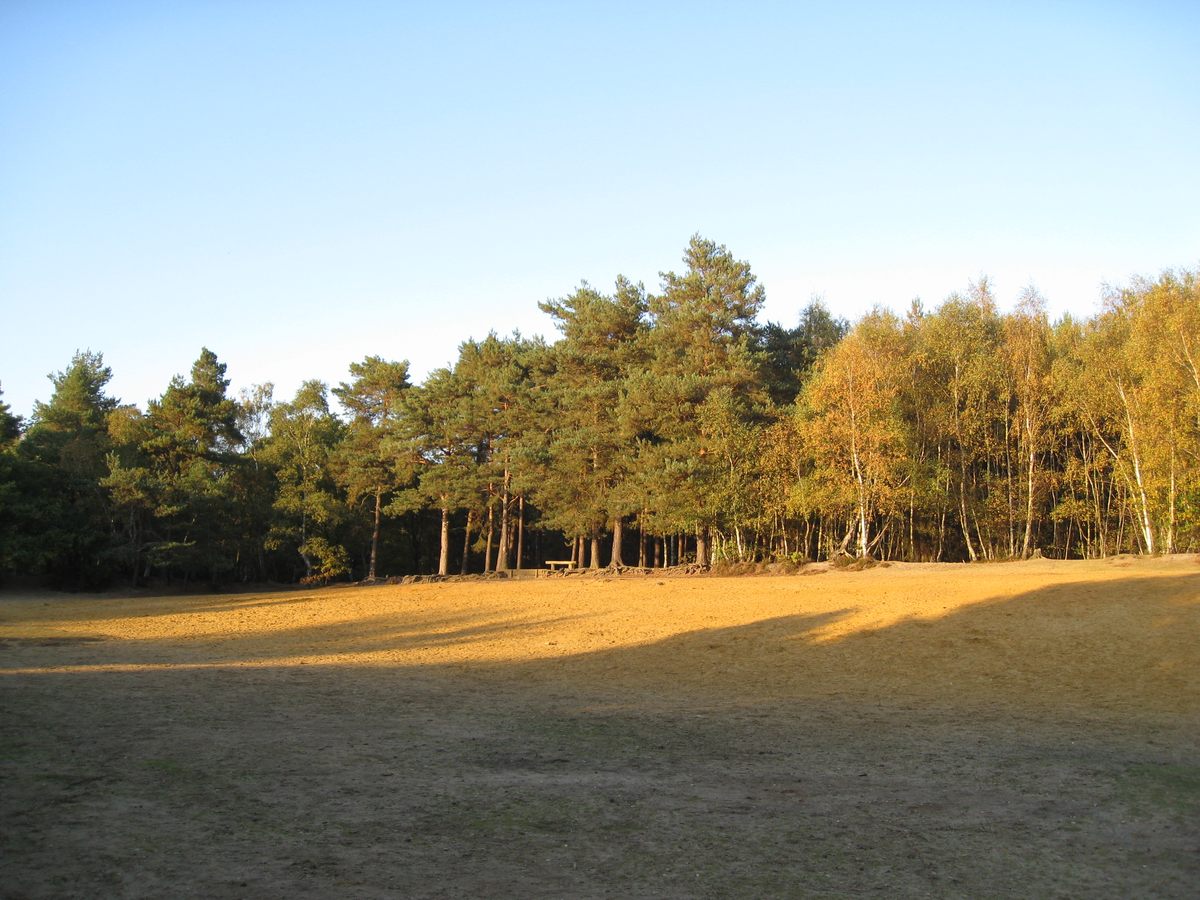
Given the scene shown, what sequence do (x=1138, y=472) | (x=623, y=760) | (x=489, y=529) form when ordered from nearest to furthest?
(x=623, y=760) → (x=1138, y=472) → (x=489, y=529)

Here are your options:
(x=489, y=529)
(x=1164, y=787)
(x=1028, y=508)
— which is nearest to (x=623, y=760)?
(x=1164, y=787)

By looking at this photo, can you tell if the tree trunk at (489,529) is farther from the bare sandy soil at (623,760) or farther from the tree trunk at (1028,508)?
the bare sandy soil at (623,760)

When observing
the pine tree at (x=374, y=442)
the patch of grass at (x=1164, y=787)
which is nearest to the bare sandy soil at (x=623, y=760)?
the patch of grass at (x=1164, y=787)

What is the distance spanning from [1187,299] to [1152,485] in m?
7.54

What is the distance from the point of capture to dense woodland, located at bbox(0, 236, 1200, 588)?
40.2m

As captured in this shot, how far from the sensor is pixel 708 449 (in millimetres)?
44656

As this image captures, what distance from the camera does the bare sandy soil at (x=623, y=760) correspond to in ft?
19.7

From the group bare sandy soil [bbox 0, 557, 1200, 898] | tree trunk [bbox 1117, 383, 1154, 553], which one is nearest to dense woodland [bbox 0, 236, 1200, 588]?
tree trunk [bbox 1117, 383, 1154, 553]

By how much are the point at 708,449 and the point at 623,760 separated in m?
35.5

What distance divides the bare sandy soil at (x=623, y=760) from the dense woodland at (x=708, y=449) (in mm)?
19489

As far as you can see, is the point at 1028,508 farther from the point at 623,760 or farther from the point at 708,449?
the point at 623,760

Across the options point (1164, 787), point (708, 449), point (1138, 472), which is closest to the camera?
point (1164, 787)

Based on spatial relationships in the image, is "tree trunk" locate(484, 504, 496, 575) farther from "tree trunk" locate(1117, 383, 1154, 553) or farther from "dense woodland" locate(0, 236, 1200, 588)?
"tree trunk" locate(1117, 383, 1154, 553)

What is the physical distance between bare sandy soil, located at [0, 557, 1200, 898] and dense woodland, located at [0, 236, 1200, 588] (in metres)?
19.5
